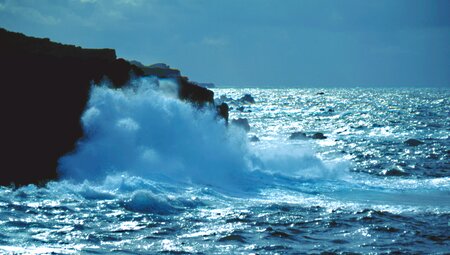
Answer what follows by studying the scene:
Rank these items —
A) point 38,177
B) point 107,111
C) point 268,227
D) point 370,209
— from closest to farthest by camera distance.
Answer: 1. point 268,227
2. point 370,209
3. point 38,177
4. point 107,111

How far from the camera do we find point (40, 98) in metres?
16.5

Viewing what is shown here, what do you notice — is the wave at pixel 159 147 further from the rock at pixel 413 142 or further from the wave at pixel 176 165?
the rock at pixel 413 142

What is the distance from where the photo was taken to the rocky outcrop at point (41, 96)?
14.8m

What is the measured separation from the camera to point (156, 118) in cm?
1812

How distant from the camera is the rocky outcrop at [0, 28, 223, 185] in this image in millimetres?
14820

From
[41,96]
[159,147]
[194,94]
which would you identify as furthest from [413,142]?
[41,96]

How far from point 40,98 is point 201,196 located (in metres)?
6.78

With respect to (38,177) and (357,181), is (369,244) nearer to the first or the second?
(38,177)

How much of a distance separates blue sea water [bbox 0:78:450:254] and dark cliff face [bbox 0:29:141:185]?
0.54 meters

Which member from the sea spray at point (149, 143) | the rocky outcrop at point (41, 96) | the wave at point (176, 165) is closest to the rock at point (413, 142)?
the wave at point (176, 165)

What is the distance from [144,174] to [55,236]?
6.29 m

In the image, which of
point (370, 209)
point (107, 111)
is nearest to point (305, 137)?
point (107, 111)

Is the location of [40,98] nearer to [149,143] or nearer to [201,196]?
[149,143]

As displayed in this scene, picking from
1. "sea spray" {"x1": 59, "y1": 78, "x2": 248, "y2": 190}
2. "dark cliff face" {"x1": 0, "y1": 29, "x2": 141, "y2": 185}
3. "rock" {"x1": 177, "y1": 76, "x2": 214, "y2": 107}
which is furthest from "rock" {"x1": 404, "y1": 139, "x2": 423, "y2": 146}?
"dark cliff face" {"x1": 0, "y1": 29, "x2": 141, "y2": 185}
